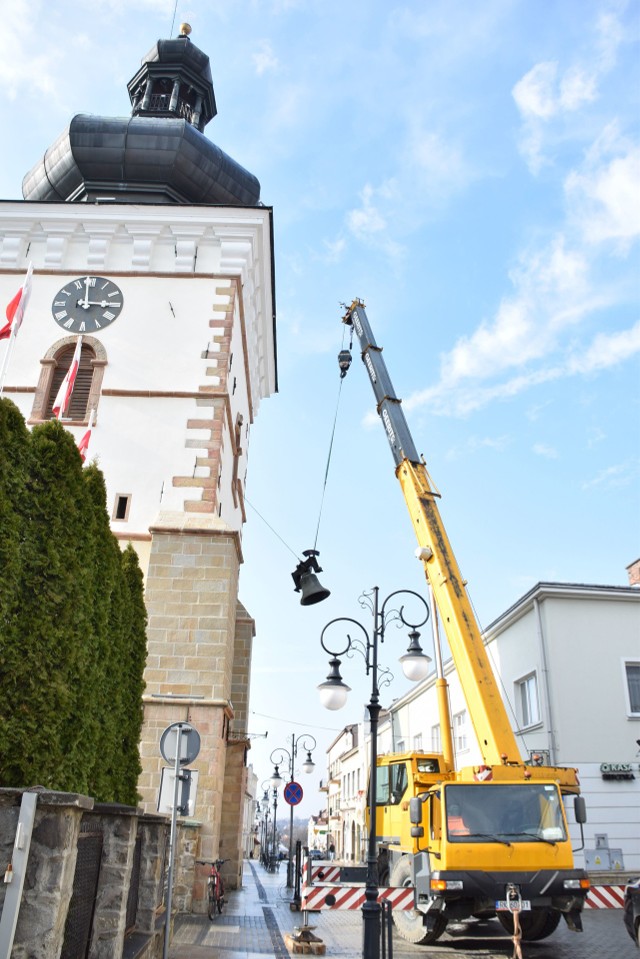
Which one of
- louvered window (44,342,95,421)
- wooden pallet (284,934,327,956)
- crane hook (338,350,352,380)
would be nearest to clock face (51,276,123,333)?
louvered window (44,342,95,421)

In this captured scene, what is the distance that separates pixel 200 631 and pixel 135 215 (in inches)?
472

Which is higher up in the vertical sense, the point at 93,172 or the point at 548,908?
the point at 93,172

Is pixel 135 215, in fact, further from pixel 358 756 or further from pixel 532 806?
pixel 358 756

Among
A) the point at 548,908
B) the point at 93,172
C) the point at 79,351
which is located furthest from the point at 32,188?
the point at 548,908

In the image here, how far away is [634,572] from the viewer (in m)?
28.2

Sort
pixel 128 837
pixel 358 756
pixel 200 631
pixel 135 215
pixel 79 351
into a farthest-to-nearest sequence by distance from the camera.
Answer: pixel 358 756, pixel 135 215, pixel 79 351, pixel 200 631, pixel 128 837

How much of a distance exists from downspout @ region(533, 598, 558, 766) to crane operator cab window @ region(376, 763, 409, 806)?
5930mm

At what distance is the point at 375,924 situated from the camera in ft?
29.8

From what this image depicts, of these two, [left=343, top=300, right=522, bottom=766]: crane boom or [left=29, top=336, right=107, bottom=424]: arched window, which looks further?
[left=29, top=336, right=107, bottom=424]: arched window

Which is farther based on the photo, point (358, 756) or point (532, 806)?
point (358, 756)

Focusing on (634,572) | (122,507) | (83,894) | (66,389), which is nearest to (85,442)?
(66,389)

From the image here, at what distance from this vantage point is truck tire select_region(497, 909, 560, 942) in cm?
1130

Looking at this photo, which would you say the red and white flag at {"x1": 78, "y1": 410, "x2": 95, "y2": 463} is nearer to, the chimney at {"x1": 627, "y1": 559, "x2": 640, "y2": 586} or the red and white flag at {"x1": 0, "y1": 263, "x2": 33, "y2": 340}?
the red and white flag at {"x1": 0, "y1": 263, "x2": 33, "y2": 340}

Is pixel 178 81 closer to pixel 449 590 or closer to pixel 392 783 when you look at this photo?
pixel 449 590
